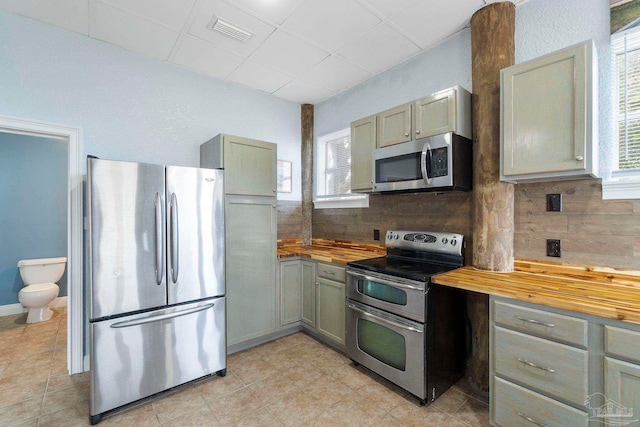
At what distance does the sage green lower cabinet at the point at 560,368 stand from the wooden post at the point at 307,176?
255 centimetres

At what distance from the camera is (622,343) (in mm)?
1214

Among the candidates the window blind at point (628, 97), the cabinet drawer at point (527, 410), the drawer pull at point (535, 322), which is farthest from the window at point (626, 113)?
the cabinet drawer at point (527, 410)

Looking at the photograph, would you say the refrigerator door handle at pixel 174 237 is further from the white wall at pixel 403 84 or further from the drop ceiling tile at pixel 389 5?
the white wall at pixel 403 84

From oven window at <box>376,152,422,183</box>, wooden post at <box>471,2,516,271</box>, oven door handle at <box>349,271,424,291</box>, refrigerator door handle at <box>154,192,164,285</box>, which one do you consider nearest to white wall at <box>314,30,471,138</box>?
wooden post at <box>471,2,516,271</box>

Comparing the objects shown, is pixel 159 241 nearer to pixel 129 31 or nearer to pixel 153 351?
pixel 153 351

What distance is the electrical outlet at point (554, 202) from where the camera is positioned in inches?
72.4

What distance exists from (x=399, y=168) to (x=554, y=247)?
47.4 inches

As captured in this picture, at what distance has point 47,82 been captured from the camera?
7.48 ft

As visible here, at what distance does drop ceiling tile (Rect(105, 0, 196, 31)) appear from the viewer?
201cm

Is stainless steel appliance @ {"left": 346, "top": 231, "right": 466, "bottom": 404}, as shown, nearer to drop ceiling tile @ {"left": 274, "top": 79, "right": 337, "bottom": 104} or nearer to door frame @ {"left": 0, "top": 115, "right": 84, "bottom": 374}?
drop ceiling tile @ {"left": 274, "top": 79, "right": 337, "bottom": 104}

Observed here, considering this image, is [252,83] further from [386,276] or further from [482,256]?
[482,256]

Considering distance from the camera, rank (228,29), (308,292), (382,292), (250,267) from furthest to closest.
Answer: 1. (308,292)
2. (250,267)
3. (228,29)
4. (382,292)

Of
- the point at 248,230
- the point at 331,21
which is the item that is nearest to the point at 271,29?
the point at 331,21

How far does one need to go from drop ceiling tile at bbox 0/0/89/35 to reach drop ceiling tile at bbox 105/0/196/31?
0.96 feet
